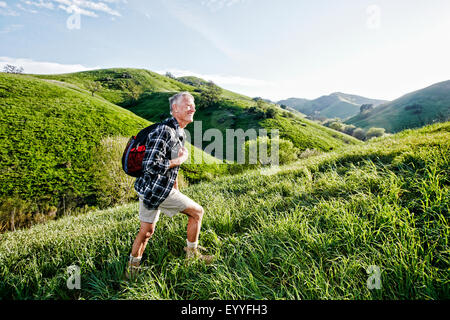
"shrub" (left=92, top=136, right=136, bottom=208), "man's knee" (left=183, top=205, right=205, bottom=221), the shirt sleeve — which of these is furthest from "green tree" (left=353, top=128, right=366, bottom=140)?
the shirt sleeve

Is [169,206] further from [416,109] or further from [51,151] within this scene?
[416,109]

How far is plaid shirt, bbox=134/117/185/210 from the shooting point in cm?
248

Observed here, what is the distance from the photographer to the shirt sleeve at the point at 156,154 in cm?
247

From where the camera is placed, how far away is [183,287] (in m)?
2.38

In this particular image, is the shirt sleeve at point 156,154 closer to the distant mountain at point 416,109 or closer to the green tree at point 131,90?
the green tree at point 131,90

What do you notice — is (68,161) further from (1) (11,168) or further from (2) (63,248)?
(2) (63,248)

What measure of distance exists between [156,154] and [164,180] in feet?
1.29

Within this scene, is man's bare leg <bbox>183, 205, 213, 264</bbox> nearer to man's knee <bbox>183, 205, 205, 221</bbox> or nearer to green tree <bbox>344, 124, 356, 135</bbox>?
man's knee <bbox>183, 205, 205, 221</bbox>

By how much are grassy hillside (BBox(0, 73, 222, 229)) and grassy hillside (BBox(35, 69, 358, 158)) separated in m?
36.3

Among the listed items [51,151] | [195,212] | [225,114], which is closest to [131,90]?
[225,114]

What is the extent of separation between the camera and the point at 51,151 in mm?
30047

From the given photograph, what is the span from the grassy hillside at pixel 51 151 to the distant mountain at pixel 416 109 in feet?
431
